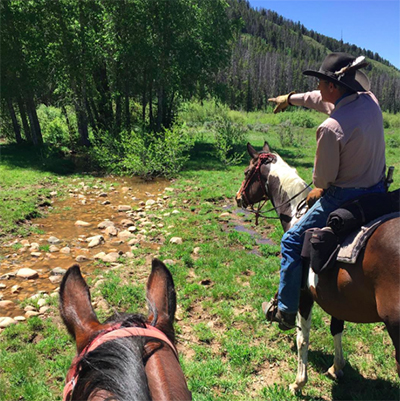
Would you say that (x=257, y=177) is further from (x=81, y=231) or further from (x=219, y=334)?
(x=81, y=231)

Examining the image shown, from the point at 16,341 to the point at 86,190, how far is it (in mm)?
8346

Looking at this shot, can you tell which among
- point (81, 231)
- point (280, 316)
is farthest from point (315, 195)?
point (81, 231)

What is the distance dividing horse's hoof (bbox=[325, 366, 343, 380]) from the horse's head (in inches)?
88.1

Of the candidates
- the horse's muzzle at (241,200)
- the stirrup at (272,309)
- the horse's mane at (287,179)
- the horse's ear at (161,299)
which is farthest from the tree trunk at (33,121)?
the horse's ear at (161,299)

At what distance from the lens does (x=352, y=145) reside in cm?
262

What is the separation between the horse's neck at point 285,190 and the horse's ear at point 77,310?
258 cm

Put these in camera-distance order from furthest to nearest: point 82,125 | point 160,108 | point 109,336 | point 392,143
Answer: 1. point 392,143
2. point 160,108
3. point 82,125
4. point 109,336

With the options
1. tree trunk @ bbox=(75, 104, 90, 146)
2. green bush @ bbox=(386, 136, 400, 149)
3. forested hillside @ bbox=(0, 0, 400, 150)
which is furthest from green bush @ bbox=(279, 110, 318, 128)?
tree trunk @ bbox=(75, 104, 90, 146)

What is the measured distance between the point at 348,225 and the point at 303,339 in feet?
5.42

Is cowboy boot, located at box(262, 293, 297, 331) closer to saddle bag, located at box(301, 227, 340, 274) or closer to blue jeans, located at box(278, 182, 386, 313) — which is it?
blue jeans, located at box(278, 182, 386, 313)

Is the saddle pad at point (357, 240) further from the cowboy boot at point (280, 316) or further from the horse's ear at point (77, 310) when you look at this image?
the horse's ear at point (77, 310)

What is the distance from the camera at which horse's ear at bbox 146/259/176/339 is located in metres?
1.73

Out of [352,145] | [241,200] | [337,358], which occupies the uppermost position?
[352,145]

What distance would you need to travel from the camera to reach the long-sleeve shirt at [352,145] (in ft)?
8.54
